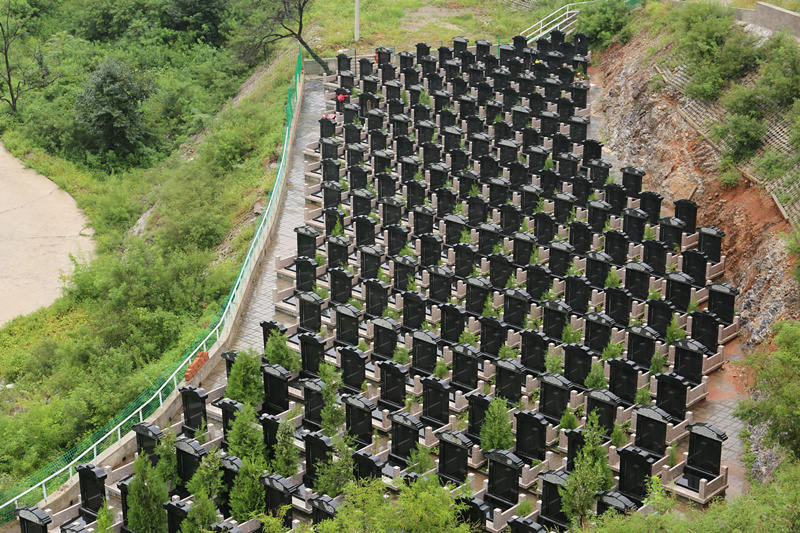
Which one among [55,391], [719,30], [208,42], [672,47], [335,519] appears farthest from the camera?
[208,42]

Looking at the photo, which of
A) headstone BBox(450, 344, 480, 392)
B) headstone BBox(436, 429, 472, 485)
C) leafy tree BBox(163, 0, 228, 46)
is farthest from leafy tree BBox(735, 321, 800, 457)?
leafy tree BBox(163, 0, 228, 46)

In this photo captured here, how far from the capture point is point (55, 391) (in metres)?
27.1

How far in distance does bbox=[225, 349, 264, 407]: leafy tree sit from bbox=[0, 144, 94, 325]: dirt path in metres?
14.8

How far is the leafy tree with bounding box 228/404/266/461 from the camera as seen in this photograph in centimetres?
2088

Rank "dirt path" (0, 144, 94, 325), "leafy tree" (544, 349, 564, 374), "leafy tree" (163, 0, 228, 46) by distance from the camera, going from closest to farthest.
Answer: "leafy tree" (544, 349, 564, 374) < "dirt path" (0, 144, 94, 325) < "leafy tree" (163, 0, 228, 46)

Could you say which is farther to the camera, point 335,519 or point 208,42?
point 208,42

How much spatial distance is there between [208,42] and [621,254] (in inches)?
1321

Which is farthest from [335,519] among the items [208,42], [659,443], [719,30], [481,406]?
[208,42]

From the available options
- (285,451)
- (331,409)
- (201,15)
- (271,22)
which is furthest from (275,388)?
(201,15)

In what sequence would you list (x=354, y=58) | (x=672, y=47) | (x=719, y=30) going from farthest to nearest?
1. (x=354, y=58)
2. (x=672, y=47)
3. (x=719, y=30)

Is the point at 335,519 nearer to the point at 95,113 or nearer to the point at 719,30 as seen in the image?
the point at 719,30

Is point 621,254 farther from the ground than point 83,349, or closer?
→ farther from the ground

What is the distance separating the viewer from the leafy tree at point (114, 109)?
4519 centimetres

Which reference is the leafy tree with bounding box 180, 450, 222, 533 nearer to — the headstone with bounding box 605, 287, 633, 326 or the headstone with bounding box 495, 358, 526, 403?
the headstone with bounding box 495, 358, 526, 403
